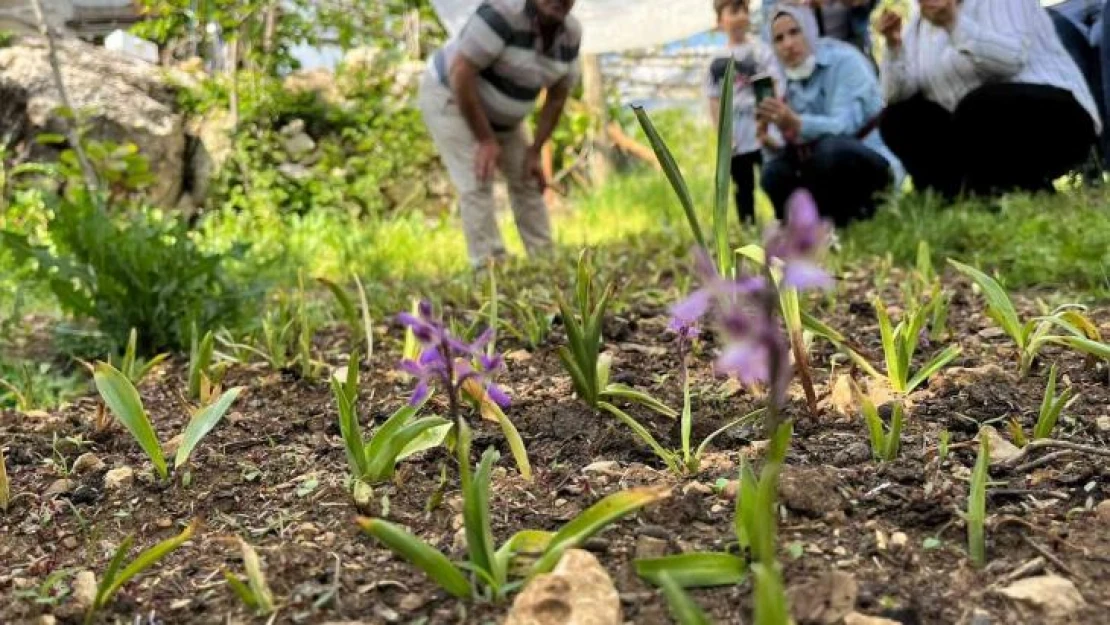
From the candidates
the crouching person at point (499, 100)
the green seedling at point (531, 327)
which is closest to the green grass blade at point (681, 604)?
the green seedling at point (531, 327)

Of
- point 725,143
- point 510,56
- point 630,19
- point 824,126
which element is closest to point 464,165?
point 510,56

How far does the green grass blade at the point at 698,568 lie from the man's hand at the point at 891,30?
144 inches

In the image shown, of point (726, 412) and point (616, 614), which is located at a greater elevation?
point (616, 614)

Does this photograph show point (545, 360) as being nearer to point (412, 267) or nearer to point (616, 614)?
point (616, 614)

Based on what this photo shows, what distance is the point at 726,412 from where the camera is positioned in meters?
1.56

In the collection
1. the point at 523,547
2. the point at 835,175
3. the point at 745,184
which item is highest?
the point at 523,547

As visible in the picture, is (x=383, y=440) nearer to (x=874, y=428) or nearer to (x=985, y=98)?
(x=874, y=428)

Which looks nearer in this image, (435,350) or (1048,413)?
(435,350)

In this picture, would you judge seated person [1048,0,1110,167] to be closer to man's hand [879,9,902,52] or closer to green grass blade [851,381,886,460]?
man's hand [879,9,902,52]

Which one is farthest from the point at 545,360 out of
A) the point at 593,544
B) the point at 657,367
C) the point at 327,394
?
the point at 593,544

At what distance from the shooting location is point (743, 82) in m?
4.49

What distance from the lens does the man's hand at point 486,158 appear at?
168 inches

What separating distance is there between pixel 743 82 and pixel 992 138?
1.04 m

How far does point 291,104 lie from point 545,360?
607 cm
